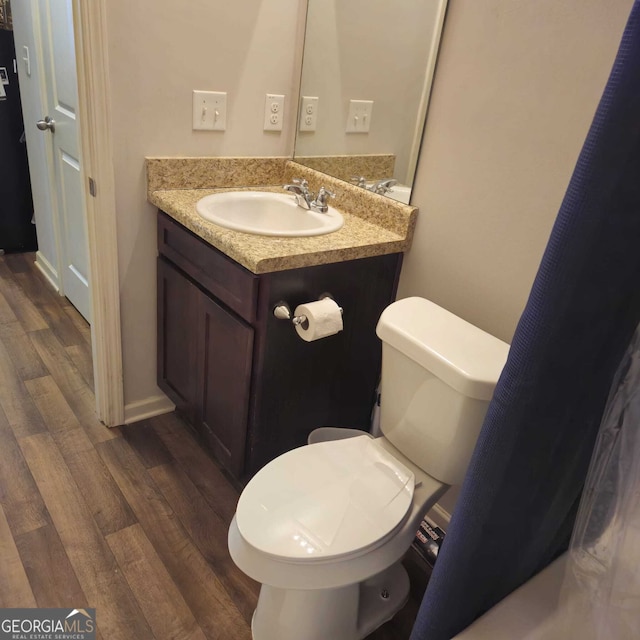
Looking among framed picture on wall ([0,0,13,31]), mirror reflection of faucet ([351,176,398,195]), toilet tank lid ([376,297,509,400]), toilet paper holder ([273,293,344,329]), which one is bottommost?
toilet paper holder ([273,293,344,329])

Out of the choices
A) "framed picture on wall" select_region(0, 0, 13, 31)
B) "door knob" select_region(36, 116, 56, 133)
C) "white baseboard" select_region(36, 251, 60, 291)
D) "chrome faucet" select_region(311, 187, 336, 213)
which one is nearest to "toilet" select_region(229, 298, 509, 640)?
"chrome faucet" select_region(311, 187, 336, 213)

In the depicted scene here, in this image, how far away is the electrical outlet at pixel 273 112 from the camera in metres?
1.80

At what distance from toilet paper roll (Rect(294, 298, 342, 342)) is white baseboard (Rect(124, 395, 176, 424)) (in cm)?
92

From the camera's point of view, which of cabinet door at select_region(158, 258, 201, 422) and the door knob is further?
the door knob

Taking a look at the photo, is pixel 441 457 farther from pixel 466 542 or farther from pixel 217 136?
pixel 217 136

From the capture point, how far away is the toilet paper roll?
4.41 ft

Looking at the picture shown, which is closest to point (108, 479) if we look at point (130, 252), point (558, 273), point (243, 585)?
point (243, 585)

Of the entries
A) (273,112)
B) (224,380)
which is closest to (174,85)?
(273,112)

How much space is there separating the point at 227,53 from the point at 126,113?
374 mm

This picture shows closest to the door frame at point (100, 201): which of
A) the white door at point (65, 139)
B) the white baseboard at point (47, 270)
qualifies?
the white door at point (65, 139)

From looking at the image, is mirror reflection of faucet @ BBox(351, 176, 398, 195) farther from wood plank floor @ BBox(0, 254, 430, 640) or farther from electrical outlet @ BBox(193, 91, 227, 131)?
wood plank floor @ BBox(0, 254, 430, 640)

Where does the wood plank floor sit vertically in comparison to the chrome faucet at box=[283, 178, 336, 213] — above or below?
below

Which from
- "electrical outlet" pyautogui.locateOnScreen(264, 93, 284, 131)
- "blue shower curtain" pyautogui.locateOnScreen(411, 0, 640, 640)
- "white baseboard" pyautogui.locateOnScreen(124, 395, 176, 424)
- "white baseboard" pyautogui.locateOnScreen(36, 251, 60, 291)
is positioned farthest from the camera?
"white baseboard" pyautogui.locateOnScreen(36, 251, 60, 291)

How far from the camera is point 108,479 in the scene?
1731 mm
